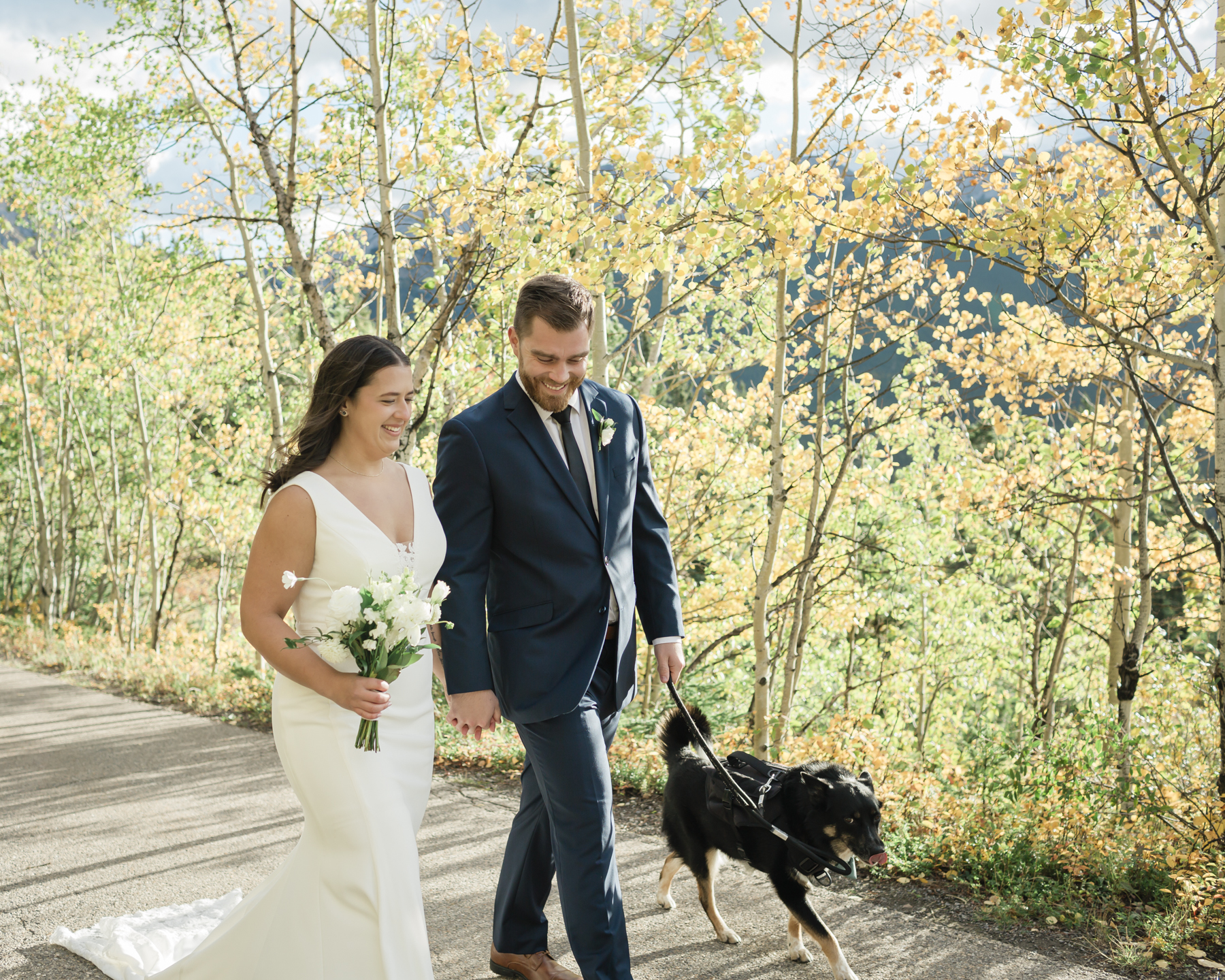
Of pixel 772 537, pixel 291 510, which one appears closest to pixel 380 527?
pixel 291 510

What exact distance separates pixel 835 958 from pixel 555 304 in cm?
244

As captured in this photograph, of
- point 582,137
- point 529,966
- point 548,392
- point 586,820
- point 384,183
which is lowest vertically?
point 529,966

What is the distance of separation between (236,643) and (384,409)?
17.5 meters

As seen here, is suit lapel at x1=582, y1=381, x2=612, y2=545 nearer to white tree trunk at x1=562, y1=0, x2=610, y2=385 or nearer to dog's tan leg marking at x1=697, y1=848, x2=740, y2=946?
dog's tan leg marking at x1=697, y1=848, x2=740, y2=946

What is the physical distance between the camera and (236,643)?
1867 centimetres

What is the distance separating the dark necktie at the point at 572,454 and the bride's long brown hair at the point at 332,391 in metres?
0.54

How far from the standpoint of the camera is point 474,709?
9.18ft

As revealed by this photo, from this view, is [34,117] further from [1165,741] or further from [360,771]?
[1165,741]

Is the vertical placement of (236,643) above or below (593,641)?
below

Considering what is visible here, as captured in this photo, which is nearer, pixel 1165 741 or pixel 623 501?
pixel 623 501

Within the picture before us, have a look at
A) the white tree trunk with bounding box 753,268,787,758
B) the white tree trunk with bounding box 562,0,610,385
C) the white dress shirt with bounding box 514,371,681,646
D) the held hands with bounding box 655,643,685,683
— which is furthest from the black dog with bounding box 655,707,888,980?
the white tree trunk with bounding box 562,0,610,385

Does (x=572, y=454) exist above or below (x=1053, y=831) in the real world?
above

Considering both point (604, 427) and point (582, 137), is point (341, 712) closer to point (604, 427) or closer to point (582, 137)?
point (604, 427)

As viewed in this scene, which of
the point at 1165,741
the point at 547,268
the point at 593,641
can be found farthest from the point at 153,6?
the point at 1165,741
